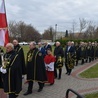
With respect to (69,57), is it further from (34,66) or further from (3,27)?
(3,27)

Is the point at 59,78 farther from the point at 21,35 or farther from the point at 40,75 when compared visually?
the point at 21,35

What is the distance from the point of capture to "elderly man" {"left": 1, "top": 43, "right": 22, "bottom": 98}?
6.62 metres

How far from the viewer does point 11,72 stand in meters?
6.63

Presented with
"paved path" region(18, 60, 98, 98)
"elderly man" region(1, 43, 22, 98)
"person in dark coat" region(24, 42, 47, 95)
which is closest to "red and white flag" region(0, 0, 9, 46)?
"person in dark coat" region(24, 42, 47, 95)

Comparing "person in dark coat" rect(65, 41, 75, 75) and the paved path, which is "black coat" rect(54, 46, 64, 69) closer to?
the paved path

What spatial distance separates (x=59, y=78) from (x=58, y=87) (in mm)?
1845

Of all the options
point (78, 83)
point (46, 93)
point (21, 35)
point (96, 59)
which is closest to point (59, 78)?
point (78, 83)

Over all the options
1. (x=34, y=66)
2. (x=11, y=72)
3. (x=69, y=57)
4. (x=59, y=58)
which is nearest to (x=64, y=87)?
(x=34, y=66)

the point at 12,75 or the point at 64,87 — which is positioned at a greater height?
the point at 12,75

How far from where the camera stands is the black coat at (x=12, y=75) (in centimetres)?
662

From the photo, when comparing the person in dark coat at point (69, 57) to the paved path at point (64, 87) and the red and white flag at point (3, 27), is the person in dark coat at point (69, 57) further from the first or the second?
the red and white flag at point (3, 27)

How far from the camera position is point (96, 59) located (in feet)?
75.9

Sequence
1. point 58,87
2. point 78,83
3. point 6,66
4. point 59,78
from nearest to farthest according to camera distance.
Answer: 1. point 6,66
2. point 58,87
3. point 78,83
4. point 59,78

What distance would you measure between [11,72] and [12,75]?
93 millimetres
